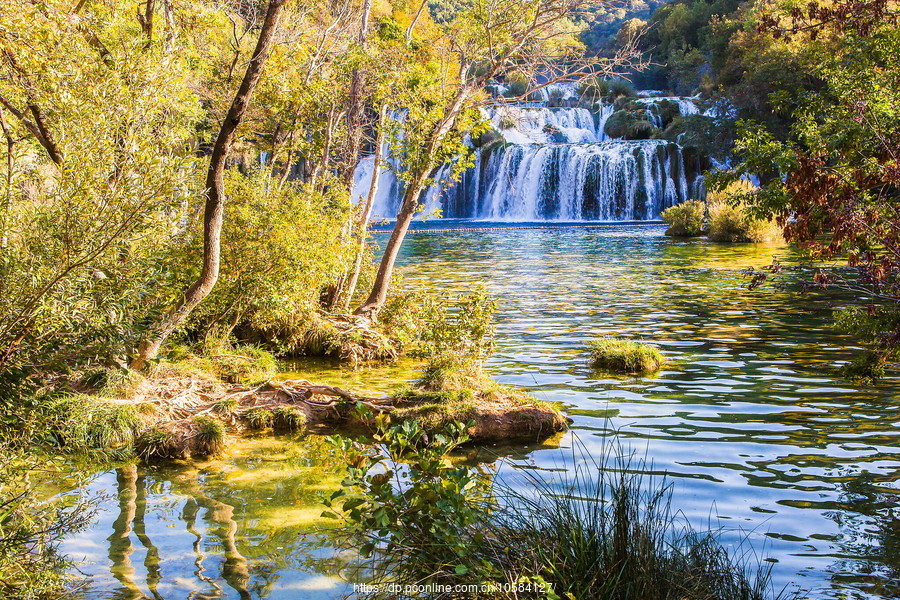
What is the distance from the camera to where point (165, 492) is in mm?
6523

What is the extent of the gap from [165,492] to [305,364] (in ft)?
18.4

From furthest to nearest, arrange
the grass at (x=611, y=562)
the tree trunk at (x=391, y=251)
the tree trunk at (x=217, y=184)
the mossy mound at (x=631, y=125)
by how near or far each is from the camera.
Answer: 1. the mossy mound at (x=631, y=125)
2. the tree trunk at (x=391, y=251)
3. the tree trunk at (x=217, y=184)
4. the grass at (x=611, y=562)

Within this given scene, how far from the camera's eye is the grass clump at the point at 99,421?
23.7ft

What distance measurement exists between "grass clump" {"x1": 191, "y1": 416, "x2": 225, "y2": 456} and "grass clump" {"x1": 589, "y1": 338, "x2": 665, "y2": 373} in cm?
561

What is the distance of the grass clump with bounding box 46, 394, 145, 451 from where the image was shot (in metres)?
7.23

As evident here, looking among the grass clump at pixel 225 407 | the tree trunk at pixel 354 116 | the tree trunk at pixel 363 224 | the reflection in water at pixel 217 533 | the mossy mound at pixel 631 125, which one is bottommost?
the reflection in water at pixel 217 533

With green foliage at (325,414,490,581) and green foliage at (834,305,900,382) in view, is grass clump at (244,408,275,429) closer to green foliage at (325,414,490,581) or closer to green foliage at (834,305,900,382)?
green foliage at (325,414,490,581)

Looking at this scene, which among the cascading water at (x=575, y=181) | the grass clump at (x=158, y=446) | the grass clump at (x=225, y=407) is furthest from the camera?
the cascading water at (x=575, y=181)

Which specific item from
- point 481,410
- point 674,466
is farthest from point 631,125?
point 674,466

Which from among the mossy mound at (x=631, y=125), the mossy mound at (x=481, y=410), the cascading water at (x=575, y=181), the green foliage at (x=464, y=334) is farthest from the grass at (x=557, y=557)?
the mossy mound at (x=631, y=125)

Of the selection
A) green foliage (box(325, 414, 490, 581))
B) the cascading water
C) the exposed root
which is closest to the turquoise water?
the exposed root

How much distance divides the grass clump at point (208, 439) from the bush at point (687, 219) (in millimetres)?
29409

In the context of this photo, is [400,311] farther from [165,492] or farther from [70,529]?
[70,529]

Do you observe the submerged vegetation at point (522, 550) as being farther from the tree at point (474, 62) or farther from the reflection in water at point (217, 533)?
the tree at point (474, 62)
